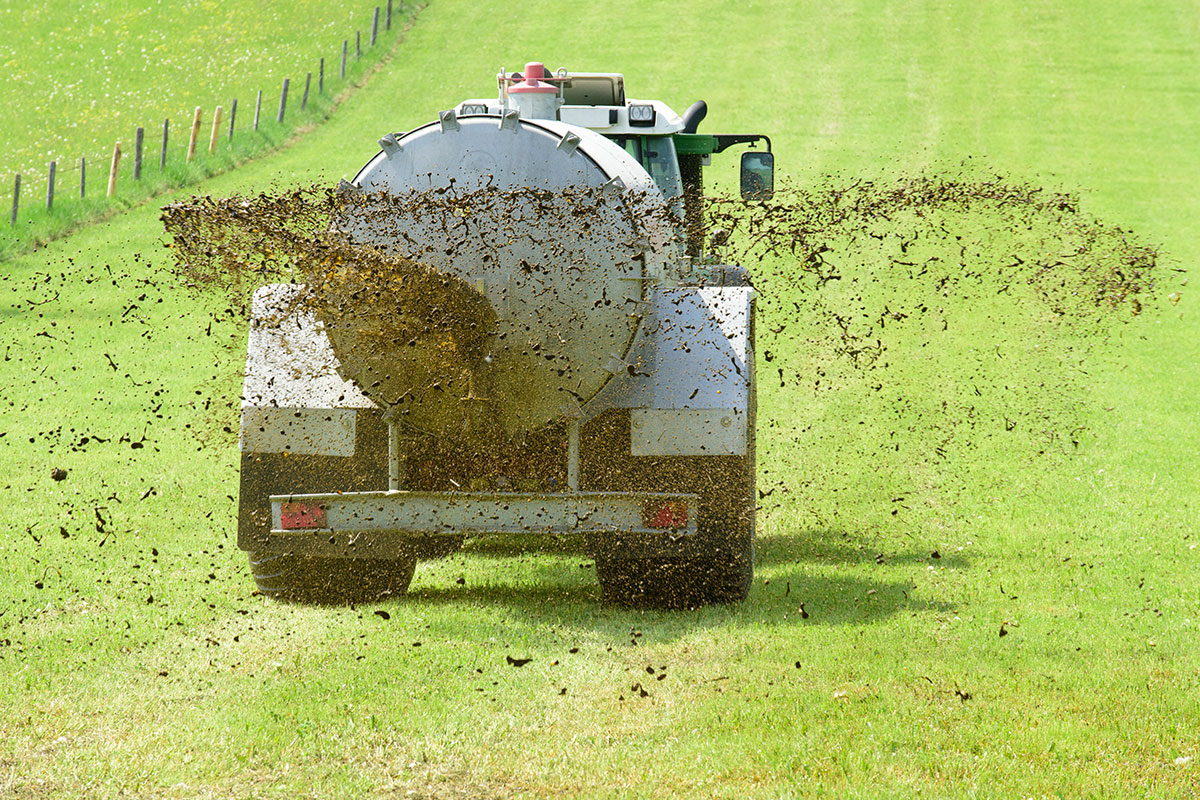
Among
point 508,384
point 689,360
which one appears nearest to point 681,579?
point 689,360

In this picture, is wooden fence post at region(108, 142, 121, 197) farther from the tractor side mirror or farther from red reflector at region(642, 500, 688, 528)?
red reflector at region(642, 500, 688, 528)

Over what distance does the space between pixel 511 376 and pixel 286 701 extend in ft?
5.49

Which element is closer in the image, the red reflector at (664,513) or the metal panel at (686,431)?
the red reflector at (664,513)

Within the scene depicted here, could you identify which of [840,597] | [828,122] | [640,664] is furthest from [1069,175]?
[640,664]

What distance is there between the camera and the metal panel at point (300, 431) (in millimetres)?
6352

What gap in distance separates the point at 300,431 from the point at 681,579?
77.8 inches

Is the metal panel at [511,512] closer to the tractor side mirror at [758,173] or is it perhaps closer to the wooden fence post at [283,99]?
the tractor side mirror at [758,173]

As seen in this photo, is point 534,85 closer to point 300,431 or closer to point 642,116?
point 642,116

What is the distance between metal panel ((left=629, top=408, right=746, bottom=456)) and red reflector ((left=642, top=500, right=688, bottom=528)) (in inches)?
13.7

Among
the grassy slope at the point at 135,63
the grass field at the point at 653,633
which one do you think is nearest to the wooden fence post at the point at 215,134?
the grassy slope at the point at 135,63

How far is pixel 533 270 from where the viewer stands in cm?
575

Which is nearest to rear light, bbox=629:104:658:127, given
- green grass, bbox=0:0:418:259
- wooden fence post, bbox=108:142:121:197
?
→ green grass, bbox=0:0:418:259

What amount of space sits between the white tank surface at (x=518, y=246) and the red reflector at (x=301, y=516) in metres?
0.64

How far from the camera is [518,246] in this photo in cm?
573
